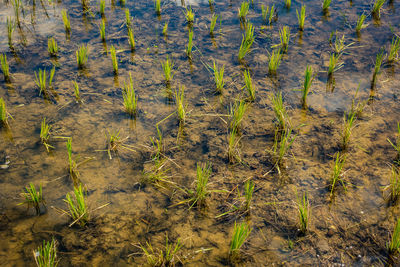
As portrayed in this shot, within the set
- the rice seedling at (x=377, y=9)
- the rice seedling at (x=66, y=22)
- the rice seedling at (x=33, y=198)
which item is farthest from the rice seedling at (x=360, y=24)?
the rice seedling at (x=33, y=198)

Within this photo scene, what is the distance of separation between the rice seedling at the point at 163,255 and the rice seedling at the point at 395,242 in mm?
1348

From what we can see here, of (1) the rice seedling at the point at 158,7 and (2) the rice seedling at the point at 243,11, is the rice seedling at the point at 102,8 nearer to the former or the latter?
(1) the rice seedling at the point at 158,7

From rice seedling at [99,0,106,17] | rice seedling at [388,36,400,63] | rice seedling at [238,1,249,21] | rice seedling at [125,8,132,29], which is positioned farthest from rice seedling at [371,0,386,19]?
rice seedling at [99,0,106,17]

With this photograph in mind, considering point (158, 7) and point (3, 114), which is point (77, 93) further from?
point (158, 7)

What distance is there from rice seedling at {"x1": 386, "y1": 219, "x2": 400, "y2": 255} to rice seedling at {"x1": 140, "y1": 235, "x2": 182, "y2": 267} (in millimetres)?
1348

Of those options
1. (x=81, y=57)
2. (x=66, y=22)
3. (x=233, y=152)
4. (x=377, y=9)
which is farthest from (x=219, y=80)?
(x=377, y=9)

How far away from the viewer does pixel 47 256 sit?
78.8 inches

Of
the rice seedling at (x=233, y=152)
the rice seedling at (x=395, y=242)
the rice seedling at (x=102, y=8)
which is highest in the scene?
the rice seedling at (x=102, y=8)

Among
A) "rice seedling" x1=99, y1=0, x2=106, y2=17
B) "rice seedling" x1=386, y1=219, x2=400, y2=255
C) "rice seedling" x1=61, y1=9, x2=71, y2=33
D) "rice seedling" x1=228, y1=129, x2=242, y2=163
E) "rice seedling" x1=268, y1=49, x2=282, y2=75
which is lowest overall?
"rice seedling" x1=386, y1=219, x2=400, y2=255

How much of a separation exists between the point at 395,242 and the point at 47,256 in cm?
219

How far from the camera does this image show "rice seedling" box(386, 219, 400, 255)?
194cm

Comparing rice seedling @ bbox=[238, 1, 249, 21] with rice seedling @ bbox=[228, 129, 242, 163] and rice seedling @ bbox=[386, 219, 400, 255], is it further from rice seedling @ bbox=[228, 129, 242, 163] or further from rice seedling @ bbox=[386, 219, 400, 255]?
rice seedling @ bbox=[386, 219, 400, 255]

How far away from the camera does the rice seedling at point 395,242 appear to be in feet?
6.38

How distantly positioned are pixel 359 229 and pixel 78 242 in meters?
1.95
